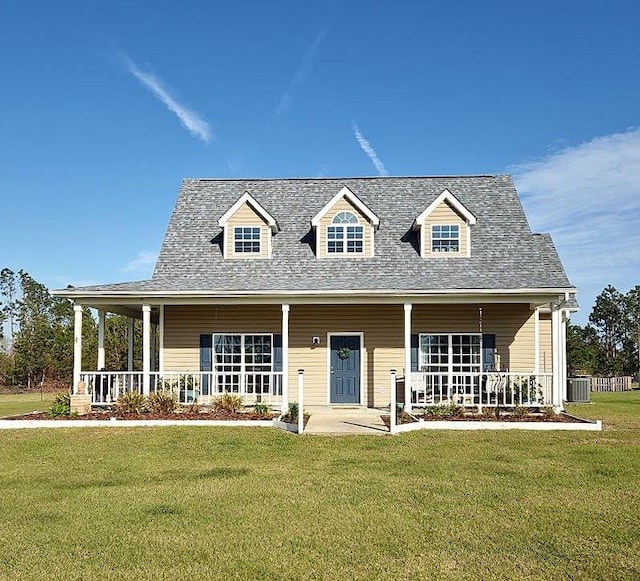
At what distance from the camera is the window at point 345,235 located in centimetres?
2106

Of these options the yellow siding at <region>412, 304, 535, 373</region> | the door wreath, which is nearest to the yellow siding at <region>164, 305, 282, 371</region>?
the door wreath

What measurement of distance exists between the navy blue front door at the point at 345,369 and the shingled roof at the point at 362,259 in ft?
6.60

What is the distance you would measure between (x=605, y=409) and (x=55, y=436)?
16.2 m

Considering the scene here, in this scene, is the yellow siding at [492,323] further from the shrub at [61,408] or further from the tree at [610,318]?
the tree at [610,318]

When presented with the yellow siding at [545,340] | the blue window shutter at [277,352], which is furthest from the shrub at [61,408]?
the yellow siding at [545,340]

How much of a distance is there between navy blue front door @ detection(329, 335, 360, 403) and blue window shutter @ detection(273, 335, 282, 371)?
1.50 metres

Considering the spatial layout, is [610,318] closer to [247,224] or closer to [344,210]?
[344,210]

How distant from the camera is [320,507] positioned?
8773 mm

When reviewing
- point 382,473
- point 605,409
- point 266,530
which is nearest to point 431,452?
point 382,473

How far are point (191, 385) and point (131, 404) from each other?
2400mm

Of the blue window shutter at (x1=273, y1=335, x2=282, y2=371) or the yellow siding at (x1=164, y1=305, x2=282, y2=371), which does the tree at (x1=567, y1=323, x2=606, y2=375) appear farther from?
the yellow siding at (x1=164, y1=305, x2=282, y2=371)

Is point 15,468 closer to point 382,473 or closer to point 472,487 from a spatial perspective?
point 382,473

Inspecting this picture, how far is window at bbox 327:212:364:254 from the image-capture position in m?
21.1

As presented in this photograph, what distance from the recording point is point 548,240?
22156 millimetres
